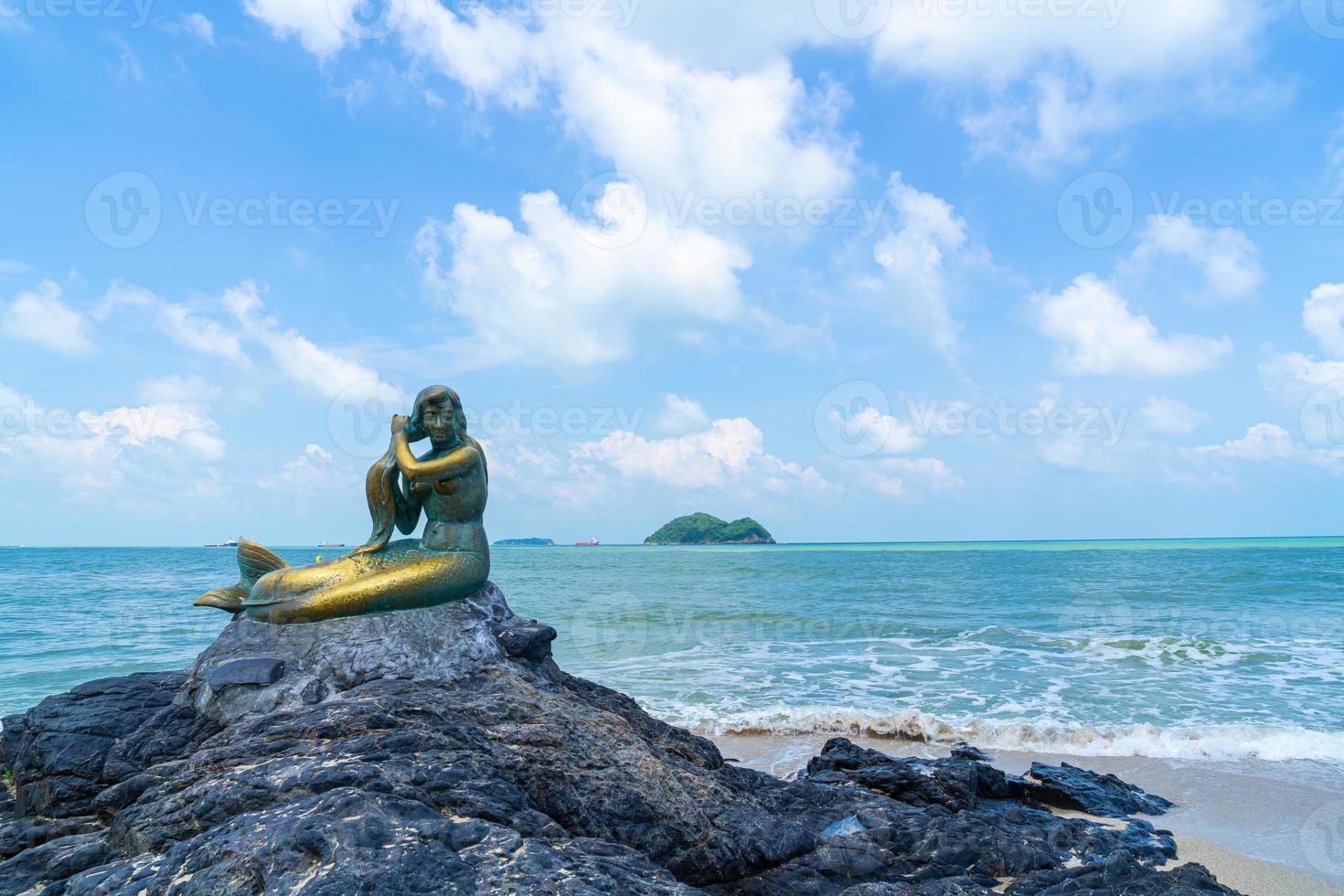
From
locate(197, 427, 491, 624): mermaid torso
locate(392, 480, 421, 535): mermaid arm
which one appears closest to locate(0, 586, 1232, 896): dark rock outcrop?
locate(197, 427, 491, 624): mermaid torso

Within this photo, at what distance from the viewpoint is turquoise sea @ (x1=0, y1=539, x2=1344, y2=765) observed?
11227mm

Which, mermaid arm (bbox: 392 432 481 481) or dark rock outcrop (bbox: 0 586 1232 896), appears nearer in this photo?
dark rock outcrop (bbox: 0 586 1232 896)

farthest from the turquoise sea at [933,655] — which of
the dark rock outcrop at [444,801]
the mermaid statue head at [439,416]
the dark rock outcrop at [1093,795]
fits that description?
the mermaid statue head at [439,416]

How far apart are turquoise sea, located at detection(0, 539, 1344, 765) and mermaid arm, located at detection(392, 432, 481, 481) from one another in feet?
22.2

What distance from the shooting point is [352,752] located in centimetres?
423

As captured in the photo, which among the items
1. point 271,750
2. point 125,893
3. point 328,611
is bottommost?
point 125,893

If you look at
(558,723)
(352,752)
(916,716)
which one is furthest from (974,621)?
(352,752)

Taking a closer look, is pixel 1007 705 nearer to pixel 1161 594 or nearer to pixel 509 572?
pixel 1161 594

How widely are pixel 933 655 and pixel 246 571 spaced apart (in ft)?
45.6

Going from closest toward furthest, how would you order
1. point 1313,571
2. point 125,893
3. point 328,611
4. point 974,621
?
point 125,893 < point 328,611 < point 974,621 < point 1313,571

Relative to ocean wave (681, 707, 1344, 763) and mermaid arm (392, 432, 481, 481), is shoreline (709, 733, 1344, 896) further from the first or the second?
mermaid arm (392, 432, 481, 481)

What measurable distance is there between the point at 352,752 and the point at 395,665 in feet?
4.35

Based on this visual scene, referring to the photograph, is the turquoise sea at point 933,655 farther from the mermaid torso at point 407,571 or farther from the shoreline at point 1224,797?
the mermaid torso at point 407,571

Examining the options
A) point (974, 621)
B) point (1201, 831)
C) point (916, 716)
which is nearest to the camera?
point (1201, 831)
